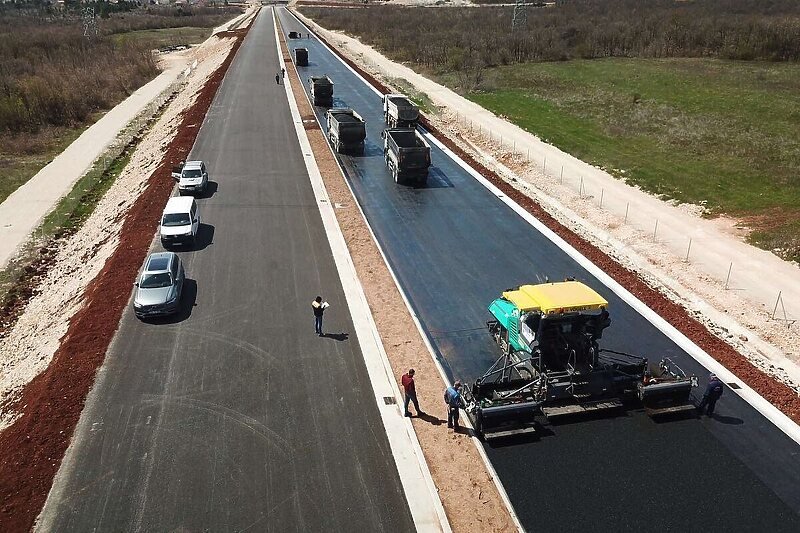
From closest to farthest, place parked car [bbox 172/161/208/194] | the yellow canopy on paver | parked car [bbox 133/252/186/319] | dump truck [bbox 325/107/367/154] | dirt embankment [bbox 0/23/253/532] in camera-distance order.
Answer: dirt embankment [bbox 0/23/253/532], the yellow canopy on paver, parked car [bbox 133/252/186/319], parked car [bbox 172/161/208/194], dump truck [bbox 325/107/367/154]

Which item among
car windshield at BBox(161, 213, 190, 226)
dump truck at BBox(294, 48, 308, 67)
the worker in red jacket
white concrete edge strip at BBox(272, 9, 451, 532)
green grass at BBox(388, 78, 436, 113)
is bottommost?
white concrete edge strip at BBox(272, 9, 451, 532)

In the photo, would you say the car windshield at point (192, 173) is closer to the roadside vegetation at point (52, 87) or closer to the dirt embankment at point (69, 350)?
the dirt embankment at point (69, 350)

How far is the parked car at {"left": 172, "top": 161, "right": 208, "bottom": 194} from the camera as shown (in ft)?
106

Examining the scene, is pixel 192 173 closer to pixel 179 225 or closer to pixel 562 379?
pixel 179 225

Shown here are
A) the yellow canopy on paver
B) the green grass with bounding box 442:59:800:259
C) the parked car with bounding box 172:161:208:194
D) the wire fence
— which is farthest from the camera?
the green grass with bounding box 442:59:800:259

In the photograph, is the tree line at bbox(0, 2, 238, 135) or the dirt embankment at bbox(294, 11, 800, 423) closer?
the dirt embankment at bbox(294, 11, 800, 423)

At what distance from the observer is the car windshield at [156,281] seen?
70.1 feet

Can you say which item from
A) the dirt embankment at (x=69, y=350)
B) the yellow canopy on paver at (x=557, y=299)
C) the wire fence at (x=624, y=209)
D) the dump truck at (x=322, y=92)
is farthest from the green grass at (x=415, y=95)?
the yellow canopy on paver at (x=557, y=299)

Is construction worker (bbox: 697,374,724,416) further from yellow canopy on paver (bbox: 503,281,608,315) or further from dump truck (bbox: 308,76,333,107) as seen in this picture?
dump truck (bbox: 308,76,333,107)

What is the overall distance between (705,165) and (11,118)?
5887 cm

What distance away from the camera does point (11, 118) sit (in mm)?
54719

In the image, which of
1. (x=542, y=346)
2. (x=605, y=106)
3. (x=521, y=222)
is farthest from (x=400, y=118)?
(x=542, y=346)

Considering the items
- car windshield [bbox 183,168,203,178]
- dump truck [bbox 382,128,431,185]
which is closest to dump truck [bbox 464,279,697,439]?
dump truck [bbox 382,128,431,185]

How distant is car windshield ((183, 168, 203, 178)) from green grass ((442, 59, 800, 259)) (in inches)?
1013
